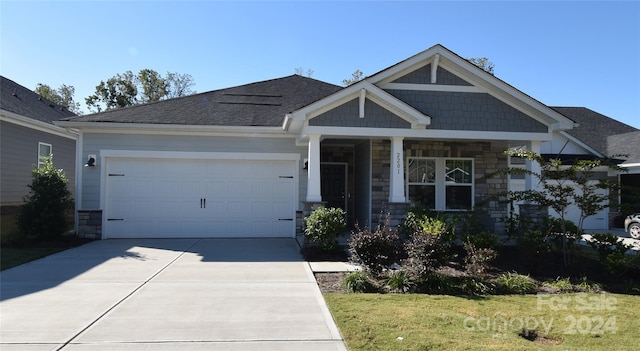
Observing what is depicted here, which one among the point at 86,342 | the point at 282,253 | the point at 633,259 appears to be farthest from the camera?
the point at 282,253

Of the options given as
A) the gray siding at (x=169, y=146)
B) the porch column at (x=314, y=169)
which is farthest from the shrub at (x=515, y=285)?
the gray siding at (x=169, y=146)

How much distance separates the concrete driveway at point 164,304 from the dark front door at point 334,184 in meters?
4.66

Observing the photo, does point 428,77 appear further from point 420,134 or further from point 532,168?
point 532,168

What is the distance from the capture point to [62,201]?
10750 millimetres

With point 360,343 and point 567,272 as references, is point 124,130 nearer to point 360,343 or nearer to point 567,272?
point 360,343

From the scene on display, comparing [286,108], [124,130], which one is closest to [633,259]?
[286,108]

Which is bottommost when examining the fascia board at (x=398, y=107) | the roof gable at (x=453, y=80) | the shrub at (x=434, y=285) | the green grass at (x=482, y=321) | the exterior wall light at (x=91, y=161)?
the green grass at (x=482, y=321)

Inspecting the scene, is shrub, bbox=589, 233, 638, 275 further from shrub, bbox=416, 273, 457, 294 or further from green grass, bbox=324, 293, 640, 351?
shrub, bbox=416, 273, 457, 294

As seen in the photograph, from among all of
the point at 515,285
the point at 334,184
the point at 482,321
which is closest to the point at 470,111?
the point at 334,184

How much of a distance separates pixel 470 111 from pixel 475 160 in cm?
210

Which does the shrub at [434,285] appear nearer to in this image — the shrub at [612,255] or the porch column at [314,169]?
the shrub at [612,255]

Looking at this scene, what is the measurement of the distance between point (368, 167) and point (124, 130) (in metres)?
6.96

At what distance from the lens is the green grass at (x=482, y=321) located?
4.35 metres

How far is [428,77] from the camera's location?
421 inches
